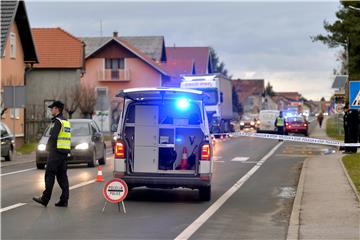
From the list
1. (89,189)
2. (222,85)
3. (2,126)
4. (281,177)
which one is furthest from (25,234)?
(222,85)

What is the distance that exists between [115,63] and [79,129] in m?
47.3

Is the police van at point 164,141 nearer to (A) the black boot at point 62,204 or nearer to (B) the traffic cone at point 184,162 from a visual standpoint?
(B) the traffic cone at point 184,162

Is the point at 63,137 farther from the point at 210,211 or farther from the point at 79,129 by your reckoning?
the point at 79,129

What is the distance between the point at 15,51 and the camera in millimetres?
41406

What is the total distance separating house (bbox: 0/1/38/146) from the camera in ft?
128

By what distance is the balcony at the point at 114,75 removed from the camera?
71375 mm

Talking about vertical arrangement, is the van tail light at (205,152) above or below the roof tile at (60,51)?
below

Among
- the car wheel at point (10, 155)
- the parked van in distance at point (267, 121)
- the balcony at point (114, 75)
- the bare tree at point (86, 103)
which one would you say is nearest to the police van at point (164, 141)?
the car wheel at point (10, 155)

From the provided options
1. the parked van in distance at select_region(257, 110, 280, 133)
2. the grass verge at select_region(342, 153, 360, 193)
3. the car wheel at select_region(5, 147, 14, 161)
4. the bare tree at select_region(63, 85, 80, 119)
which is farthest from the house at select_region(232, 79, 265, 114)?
the grass verge at select_region(342, 153, 360, 193)

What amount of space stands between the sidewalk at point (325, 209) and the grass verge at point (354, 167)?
201mm

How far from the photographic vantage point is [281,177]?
2103cm

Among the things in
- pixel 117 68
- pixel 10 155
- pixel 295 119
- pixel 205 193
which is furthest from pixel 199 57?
pixel 205 193

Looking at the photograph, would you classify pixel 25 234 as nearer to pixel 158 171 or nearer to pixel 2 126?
pixel 158 171

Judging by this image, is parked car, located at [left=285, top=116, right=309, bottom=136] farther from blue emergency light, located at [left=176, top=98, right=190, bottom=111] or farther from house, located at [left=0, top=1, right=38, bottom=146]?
blue emergency light, located at [left=176, top=98, right=190, bottom=111]
